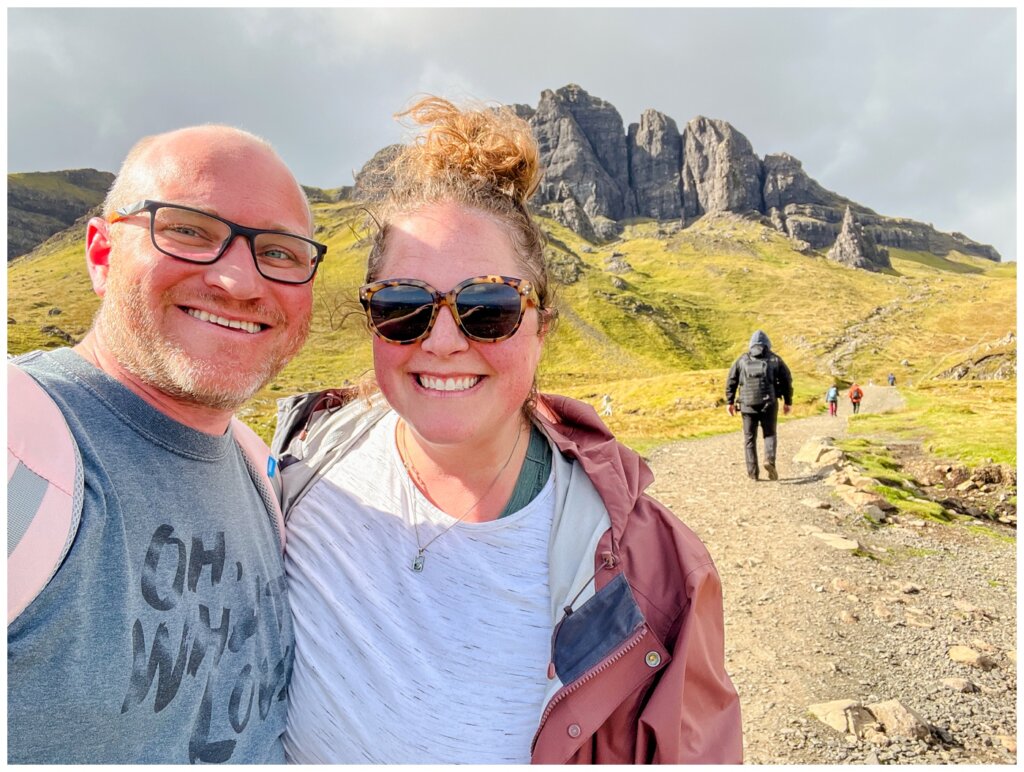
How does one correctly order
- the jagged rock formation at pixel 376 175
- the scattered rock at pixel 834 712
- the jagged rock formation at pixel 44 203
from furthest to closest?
the jagged rock formation at pixel 44 203 < the scattered rock at pixel 834 712 < the jagged rock formation at pixel 376 175

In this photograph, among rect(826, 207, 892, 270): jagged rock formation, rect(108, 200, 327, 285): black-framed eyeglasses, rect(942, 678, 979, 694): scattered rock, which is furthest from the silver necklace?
rect(826, 207, 892, 270): jagged rock formation

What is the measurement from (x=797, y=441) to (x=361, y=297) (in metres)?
19.8

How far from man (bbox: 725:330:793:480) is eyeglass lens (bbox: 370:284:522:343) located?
11.5m

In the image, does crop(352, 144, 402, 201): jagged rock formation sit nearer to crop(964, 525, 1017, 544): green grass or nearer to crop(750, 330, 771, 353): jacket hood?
crop(964, 525, 1017, 544): green grass

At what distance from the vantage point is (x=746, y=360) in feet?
44.4

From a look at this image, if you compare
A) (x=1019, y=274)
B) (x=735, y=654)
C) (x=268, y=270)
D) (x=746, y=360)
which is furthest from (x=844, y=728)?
(x=746, y=360)

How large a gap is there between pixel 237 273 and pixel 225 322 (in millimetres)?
209

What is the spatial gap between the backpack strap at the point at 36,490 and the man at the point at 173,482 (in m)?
0.06

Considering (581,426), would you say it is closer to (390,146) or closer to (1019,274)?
(390,146)

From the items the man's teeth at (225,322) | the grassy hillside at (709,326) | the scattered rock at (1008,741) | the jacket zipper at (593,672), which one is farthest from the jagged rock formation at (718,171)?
the man's teeth at (225,322)

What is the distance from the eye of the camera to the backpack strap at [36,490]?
4.95ft

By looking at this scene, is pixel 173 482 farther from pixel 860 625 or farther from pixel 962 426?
pixel 962 426

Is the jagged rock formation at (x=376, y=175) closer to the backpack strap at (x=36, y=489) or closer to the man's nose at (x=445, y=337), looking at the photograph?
the man's nose at (x=445, y=337)

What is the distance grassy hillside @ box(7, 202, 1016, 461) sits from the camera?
2876cm
